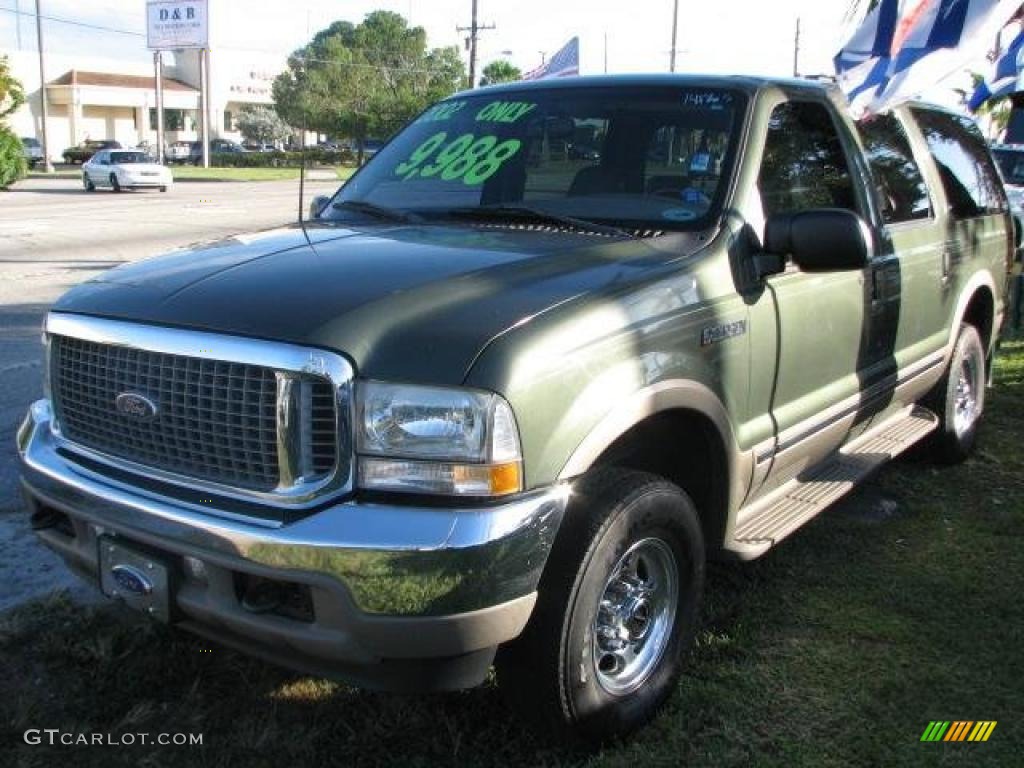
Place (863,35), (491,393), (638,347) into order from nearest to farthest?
(491,393)
(638,347)
(863,35)

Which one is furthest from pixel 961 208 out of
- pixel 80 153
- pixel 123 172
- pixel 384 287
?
pixel 80 153

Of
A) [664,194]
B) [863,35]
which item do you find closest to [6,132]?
[863,35]

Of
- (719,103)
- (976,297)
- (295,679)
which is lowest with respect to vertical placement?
(295,679)

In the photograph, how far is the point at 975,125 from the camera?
19.7 feet

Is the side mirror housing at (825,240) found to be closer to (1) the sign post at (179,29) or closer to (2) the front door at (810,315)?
(2) the front door at (810,315)

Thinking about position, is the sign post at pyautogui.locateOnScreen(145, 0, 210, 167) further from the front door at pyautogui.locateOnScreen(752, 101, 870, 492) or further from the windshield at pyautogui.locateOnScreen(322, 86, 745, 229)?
the front door at pyautogui.locateOnScreen(752, 101, 870, 492)

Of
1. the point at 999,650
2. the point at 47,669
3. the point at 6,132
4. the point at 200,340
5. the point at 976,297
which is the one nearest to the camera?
the point at 200,340

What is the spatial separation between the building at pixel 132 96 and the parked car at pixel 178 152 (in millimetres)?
3232

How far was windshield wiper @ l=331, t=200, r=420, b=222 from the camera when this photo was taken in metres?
3.80

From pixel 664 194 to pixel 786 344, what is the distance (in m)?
0.67

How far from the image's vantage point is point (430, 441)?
2443 mm

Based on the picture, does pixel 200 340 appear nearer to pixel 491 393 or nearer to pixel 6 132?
pixel 491 393

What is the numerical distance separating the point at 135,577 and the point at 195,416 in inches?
17.9

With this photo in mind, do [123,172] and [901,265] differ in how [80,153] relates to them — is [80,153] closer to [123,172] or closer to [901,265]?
[123,172]
